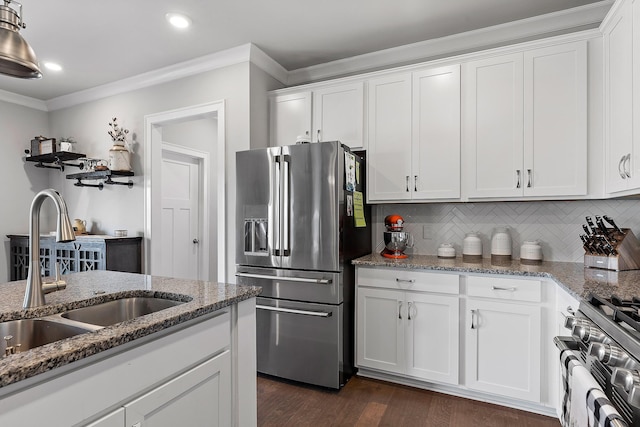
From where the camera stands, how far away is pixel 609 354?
1.04m

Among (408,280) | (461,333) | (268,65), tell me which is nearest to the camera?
(461,333)

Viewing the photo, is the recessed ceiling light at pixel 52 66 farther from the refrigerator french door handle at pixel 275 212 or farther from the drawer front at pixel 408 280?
the drawer front at pixel 408 280

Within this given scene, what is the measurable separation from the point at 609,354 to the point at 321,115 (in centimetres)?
259

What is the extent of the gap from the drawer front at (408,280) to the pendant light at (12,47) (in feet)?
7.28

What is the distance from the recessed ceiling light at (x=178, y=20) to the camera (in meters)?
2.62

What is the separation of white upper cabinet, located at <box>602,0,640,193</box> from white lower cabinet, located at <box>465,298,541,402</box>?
91cm

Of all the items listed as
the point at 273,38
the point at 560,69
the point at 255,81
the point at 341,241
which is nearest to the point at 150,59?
the point at 255,81

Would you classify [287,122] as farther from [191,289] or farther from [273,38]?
[191,289]

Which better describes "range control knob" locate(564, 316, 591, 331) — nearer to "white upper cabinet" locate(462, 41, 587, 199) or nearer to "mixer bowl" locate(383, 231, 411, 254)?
"white upper cabinet" locate(462, 41, 587, 199)

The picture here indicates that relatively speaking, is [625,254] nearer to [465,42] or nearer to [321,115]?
[465,42]

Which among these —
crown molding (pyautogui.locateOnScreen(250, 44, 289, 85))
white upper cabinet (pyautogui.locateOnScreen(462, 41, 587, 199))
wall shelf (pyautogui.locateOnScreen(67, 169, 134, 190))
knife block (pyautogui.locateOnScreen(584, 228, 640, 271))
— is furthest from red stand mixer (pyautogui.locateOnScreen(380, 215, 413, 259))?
wall shelf (pyautogui.locateOnScreen(67, 169, 134, 190))

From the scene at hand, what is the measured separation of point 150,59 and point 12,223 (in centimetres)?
279

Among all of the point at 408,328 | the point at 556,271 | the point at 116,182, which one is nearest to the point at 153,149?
the point at 116,182

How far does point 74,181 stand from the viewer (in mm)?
4391
